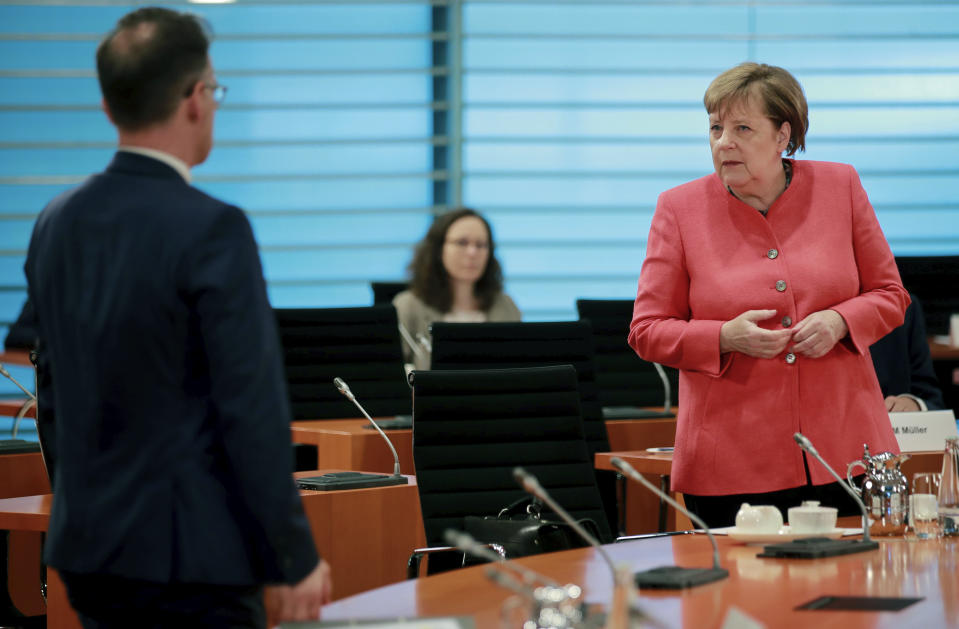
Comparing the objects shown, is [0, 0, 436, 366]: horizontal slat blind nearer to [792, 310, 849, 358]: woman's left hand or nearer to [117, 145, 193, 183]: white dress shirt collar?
[792, 310, 849, 358]: woman's left hand

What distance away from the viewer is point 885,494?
241 cm

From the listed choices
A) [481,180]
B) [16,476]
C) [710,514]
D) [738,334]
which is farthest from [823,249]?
[481,180]

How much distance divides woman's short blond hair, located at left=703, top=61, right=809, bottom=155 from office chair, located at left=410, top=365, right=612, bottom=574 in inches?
35.1

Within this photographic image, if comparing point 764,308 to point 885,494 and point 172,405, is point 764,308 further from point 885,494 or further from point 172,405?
point 172,405

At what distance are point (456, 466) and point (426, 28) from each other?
501 centimetres

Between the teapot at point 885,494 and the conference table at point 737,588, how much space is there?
9cm

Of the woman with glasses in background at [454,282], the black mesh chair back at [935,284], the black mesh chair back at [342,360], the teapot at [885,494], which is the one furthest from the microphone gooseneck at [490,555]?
the black mesh chair back at [935,284]

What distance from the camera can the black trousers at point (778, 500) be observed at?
2604 millimetres

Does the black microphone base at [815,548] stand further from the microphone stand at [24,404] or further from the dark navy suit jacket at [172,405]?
the microphone stand at [24,404]

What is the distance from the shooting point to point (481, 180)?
7734 mm

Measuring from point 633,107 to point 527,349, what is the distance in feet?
12.8

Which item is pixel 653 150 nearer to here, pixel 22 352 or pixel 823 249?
pixel 22 352

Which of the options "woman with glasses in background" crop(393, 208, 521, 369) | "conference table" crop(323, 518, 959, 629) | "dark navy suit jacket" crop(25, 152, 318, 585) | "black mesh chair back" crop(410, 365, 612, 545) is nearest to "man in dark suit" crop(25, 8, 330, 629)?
"dark navy suit jacket" crop(25, 152, 318, 585)

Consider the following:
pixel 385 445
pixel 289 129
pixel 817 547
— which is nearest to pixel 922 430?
pixel 817 547
